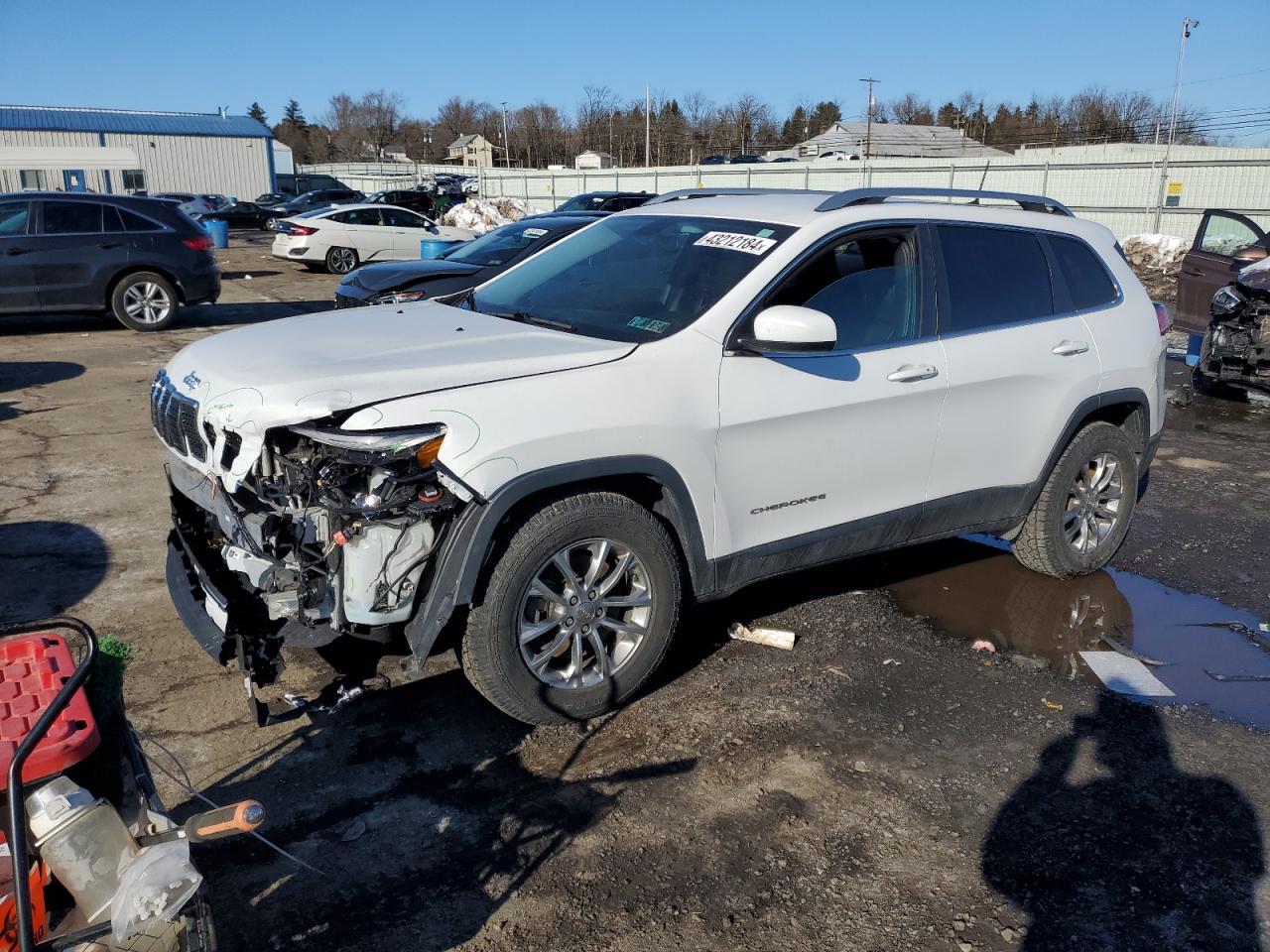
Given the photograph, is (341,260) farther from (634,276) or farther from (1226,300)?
(634,276)

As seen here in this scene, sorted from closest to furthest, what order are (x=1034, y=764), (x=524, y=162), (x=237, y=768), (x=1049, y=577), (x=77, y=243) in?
(x=237, y=768)
(x=1034, y=764)
(x=1049, y=577)
(x=77, y=243)
(x=524, y=162)

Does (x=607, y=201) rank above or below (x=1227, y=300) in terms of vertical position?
above

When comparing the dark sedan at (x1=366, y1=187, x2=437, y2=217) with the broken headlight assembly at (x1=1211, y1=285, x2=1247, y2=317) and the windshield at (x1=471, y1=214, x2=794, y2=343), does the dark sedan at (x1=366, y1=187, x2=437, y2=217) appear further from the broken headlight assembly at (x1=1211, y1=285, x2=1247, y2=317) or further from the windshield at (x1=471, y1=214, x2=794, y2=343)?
the windshield at (x1=471, y1=214, x2=794, y2=343)

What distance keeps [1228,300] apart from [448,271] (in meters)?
7.83

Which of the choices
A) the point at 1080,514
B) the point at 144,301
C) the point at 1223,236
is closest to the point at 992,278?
the point at 1080,514

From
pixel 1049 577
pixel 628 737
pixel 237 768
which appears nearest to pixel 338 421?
pixel 237 768

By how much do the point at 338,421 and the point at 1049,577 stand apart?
4.05 meters

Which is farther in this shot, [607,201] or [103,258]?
[607,201]

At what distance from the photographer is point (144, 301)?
12.9 meters

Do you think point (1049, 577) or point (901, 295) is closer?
point (901, 295)

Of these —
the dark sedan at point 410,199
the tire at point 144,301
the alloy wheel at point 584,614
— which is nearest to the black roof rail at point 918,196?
the alloy wheel at point 584,614

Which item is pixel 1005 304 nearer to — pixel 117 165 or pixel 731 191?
pixel 731 191

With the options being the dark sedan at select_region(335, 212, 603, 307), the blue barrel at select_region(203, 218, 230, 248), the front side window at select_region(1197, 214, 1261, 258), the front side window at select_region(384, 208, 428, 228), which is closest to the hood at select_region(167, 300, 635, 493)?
the dark sedan at select_region(335, 212, 603, 307)

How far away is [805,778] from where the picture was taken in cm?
355
